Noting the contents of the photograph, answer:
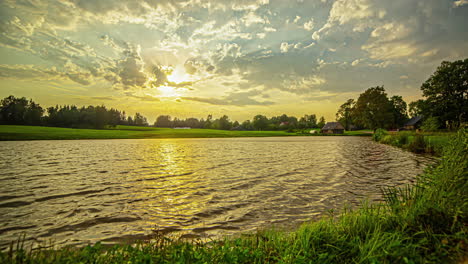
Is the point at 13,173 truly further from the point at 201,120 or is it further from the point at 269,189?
the point at 201,120

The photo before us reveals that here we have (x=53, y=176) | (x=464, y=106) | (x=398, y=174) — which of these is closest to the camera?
(x=53, y=176)

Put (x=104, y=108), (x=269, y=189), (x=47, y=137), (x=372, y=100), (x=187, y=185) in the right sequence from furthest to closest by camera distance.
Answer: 1. (x=104, y=108)
2. (x=372, y=100)
3. (x=47, y=137)
4. (x=187, y=185)
5. (x=269, y=189)

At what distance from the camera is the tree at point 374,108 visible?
77562 mm

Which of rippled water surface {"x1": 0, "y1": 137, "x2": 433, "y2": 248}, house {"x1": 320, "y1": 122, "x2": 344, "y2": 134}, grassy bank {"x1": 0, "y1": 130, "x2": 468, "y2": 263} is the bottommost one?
rippled water surface {"x1": 0, "y1": 137, "x2": 433, "y2": 248}

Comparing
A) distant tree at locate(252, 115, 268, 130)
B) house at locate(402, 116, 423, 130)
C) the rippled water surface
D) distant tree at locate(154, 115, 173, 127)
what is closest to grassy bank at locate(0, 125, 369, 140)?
the rippled water surface

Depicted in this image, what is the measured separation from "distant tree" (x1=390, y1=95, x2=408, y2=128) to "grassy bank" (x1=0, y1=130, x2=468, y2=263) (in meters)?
114

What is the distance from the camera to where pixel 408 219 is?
12.8 ft

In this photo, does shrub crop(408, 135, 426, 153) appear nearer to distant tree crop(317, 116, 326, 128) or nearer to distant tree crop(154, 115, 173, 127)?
distant tree crop(317, 116, 326, 128)

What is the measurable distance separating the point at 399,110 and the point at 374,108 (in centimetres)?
3338

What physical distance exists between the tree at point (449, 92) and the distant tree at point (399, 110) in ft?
166

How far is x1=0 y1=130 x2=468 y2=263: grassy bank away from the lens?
9.87 ft

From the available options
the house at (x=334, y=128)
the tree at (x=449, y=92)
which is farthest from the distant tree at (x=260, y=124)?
the tree at (x=449, y=92)

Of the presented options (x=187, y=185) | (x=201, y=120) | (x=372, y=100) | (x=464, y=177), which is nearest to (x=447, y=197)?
(x=464, y=177)

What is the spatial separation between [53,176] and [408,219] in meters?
14.2
